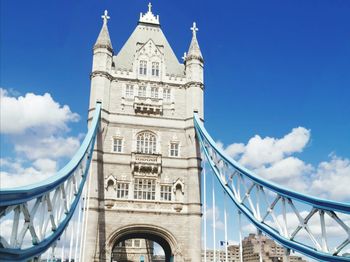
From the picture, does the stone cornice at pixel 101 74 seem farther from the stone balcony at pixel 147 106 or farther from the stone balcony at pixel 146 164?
the stone balcony at pixel 146 164

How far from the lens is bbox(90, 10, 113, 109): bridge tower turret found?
94.3ft

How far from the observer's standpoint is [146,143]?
28.7 metres

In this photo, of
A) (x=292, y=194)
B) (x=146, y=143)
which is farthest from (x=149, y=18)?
(x=292, y=194)

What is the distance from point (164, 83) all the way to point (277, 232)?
1558cm

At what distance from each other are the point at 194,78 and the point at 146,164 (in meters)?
7.32

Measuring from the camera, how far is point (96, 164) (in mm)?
26781

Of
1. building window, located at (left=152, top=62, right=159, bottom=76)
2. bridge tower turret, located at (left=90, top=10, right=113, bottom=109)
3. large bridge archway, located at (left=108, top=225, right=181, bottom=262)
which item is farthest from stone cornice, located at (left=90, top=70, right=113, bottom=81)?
large bridge archway, located at (left=108, top=225, right=181, bottom=262)

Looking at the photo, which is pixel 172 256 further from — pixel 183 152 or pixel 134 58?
pixel 134 58

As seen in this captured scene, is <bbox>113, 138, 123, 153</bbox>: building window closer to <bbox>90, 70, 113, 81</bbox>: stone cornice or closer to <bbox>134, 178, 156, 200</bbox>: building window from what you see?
<bbox>134, 178, 156, 200</bbox>: building window

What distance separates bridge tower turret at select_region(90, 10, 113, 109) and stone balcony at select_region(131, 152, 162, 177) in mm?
4252

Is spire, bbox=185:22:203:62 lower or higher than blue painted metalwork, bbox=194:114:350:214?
higher

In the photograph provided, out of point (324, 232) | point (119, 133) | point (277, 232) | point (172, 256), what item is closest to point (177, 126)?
point (119, 133)

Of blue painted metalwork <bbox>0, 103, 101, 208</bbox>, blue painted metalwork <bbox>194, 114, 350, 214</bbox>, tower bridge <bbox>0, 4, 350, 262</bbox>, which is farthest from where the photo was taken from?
tower bridge <bbox>0, 4, 350, 262</bbox>

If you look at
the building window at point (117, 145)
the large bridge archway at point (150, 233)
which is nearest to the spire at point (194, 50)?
the building window at point (117, 145)
